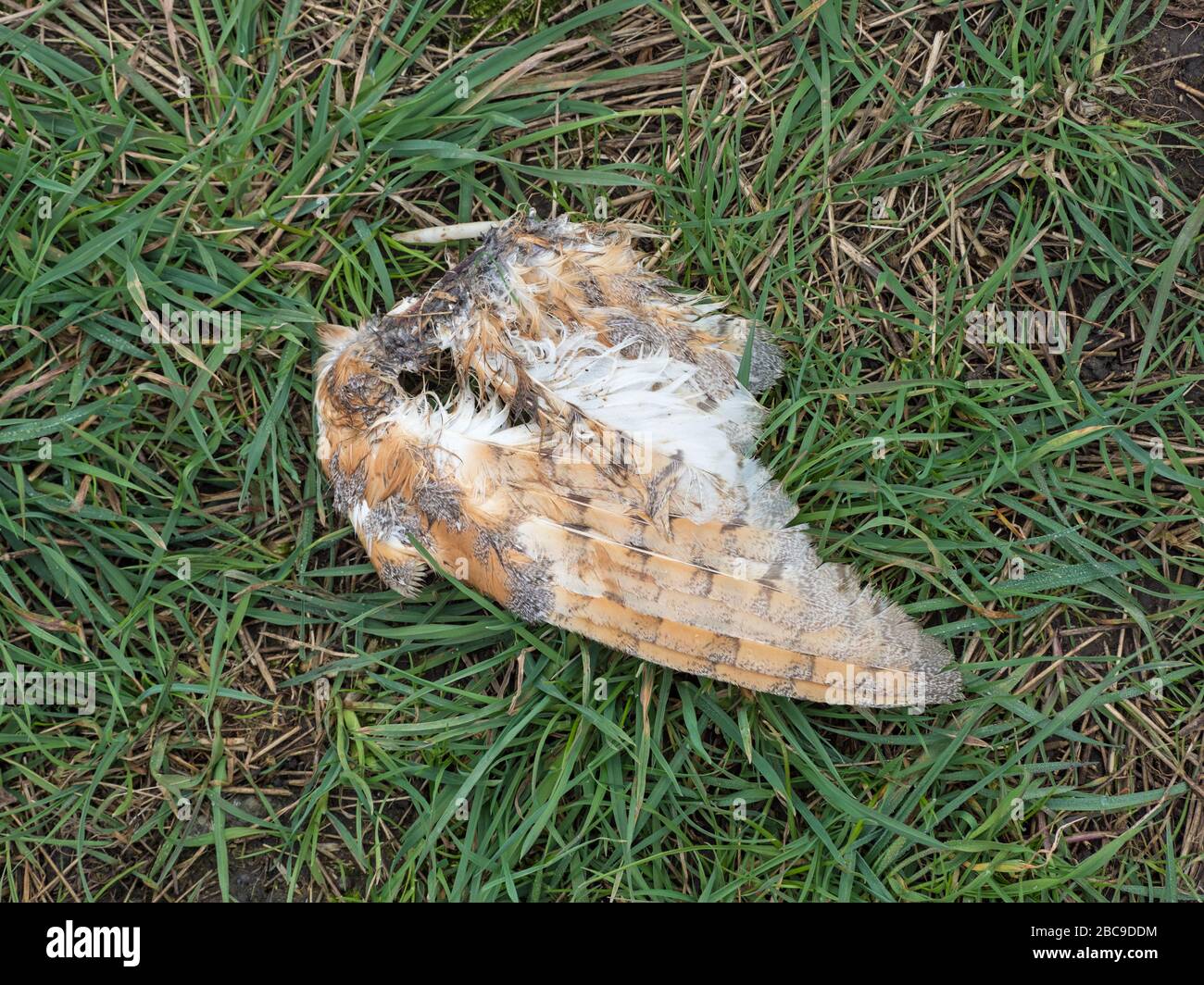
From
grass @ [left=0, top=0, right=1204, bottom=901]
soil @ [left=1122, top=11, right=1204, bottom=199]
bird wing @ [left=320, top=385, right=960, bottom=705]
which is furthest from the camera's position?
soil @ [left=1122, top=11, right=1204, bottom=199]

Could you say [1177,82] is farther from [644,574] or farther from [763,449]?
[644,574]

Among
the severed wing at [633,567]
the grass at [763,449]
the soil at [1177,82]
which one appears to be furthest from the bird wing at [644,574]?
the soil at [1177,82]

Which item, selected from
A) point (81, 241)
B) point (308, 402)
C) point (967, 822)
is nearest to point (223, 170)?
point (81, 241)

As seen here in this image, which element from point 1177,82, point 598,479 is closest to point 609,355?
point 598,479

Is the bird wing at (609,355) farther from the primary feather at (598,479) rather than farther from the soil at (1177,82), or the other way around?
the soil at (1177,82)

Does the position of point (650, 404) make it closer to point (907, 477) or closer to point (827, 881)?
point (907, 477)

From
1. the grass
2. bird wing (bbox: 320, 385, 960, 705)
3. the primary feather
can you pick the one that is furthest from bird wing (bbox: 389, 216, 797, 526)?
the grass

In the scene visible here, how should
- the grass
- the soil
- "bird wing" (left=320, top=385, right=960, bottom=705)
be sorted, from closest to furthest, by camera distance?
1. "bird wing" (left=320, top=385, right=960, bottom=705)
2. the grass
3. the soil

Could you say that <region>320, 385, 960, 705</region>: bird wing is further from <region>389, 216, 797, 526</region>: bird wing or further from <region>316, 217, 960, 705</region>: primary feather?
<region>389, 216, 797, 526</region>: bird wing
